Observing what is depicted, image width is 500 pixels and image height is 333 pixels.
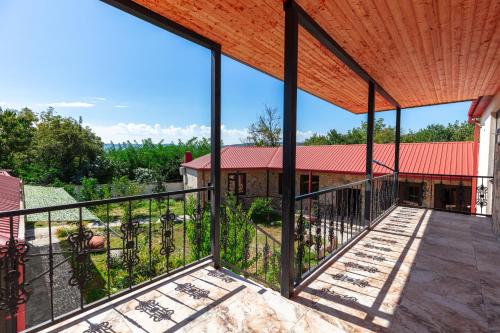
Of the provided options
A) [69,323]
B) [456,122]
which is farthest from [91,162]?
[456,122]

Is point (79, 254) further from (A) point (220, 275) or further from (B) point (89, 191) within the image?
(B) point (89, 191)

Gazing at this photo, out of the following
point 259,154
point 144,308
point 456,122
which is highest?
point 456,122

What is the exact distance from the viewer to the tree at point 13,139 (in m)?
14.3

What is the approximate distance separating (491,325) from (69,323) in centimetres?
313

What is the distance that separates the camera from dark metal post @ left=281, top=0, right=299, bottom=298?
2.19 metres

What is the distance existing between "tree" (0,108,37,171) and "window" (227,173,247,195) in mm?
12113

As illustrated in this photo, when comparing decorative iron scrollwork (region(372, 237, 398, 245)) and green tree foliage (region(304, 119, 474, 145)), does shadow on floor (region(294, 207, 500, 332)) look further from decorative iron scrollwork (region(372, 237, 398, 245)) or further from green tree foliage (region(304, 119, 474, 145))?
green tree foliage (region(304, 119, 474, 145))

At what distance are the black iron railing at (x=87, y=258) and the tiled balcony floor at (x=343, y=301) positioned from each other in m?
0.31

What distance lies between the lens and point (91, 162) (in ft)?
59.0

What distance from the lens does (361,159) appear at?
12.6 m

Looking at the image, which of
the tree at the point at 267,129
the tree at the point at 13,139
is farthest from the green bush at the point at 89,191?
the tree at the point at 267,129

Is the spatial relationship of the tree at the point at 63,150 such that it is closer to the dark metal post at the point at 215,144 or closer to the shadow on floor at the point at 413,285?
the dark metal post at the point at 215,144

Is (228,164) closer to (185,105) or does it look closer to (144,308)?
(144,308)

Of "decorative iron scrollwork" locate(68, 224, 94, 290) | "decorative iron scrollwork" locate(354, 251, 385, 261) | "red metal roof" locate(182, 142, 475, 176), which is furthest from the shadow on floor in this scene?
"red metal roof" locate(182, 142, 475, 176)
